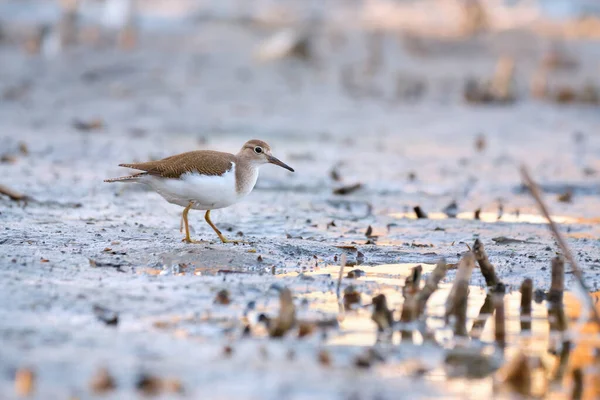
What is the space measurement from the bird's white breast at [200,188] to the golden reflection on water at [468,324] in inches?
38.1

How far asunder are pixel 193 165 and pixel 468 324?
2.70 metres

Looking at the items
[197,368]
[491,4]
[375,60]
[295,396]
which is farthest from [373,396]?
[491,4]

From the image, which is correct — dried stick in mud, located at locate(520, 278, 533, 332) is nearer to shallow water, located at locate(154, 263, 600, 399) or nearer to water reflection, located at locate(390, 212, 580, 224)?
shallow water, located at locate(154, 263, 600, 399)

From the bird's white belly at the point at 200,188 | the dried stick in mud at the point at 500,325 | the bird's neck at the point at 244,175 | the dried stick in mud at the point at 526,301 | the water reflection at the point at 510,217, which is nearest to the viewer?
the dried stick in mud at the point at 500,325

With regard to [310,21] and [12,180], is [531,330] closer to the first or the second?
[12,180]

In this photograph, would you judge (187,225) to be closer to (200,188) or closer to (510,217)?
(200,188)

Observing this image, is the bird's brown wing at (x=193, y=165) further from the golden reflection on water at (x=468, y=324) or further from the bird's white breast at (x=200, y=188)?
the golden reflection on water at (x=468, y=324)

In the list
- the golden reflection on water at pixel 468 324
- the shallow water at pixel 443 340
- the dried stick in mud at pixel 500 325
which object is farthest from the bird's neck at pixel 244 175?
the dried stick in mud at pixel 500 325

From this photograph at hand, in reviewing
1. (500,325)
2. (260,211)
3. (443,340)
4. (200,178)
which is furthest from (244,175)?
(500,325)

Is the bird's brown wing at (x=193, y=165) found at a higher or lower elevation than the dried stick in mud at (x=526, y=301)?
higher

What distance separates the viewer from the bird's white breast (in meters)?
8.09

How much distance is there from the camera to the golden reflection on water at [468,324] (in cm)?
565

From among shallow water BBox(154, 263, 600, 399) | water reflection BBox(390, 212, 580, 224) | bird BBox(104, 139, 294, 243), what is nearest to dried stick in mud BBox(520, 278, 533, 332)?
shallow water BBox(154, 263, 600, 399)

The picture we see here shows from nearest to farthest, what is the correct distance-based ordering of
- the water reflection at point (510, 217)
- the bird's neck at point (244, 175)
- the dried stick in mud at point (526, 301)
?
the dried stick in mud at point (526, 301) < the bird's neck at point (244, 175) < the water reflection at point (510, 217)
